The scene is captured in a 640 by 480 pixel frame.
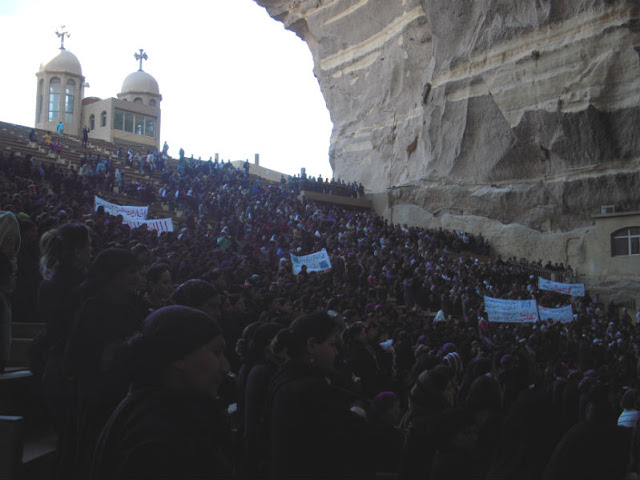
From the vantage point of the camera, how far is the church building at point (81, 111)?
161ft

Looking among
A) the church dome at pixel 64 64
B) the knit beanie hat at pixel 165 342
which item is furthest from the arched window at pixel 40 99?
the knit beanie hat at pixel 165 342

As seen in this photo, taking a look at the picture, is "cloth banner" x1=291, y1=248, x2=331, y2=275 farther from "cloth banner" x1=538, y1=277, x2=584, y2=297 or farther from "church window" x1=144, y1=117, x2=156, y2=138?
"church window" x1=144, y1=117, x2=156, y2=138

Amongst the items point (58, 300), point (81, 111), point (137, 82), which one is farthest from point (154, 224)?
point (137, 82)

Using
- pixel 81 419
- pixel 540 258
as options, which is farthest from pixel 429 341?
pixel 540 258

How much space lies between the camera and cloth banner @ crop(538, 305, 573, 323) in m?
19.2

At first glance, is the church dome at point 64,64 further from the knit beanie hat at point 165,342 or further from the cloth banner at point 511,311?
the knit beanie hat at point 165,342

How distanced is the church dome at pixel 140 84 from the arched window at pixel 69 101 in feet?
17.8

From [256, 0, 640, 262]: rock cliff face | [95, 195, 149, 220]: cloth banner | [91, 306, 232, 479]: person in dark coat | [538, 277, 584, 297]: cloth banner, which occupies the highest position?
[256, 0, 640, 262]: rock cliff face

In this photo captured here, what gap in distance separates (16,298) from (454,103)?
34.4 m

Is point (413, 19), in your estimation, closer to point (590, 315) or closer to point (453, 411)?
point (590, 315)

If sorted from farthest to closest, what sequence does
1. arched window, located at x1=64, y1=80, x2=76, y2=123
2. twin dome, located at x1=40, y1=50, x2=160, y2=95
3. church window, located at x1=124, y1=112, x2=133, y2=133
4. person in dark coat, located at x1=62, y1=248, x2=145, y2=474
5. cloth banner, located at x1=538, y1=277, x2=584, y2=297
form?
twin dome, located at x1=40, y1=50, x2=160, y2=95 → arched window, located at x1=64, y1=80, x2=76, y2=123 → church window, located at x1=124, y1=112, x2=133, y2=133 → cloth banner, located at x1=538, y1=277, x2=584, y2=297 → person in dark coat, located at x1=62, y1=248, x2=145, y2=474

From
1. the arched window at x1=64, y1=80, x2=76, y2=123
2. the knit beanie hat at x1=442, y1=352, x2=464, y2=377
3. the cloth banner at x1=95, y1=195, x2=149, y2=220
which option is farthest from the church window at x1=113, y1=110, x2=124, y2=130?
the knit beanie hat at x1=442, y1=352, x2=464, y2=377

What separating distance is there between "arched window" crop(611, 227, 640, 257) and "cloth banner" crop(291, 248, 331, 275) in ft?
61.4

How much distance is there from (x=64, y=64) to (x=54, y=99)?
302 centimetres
